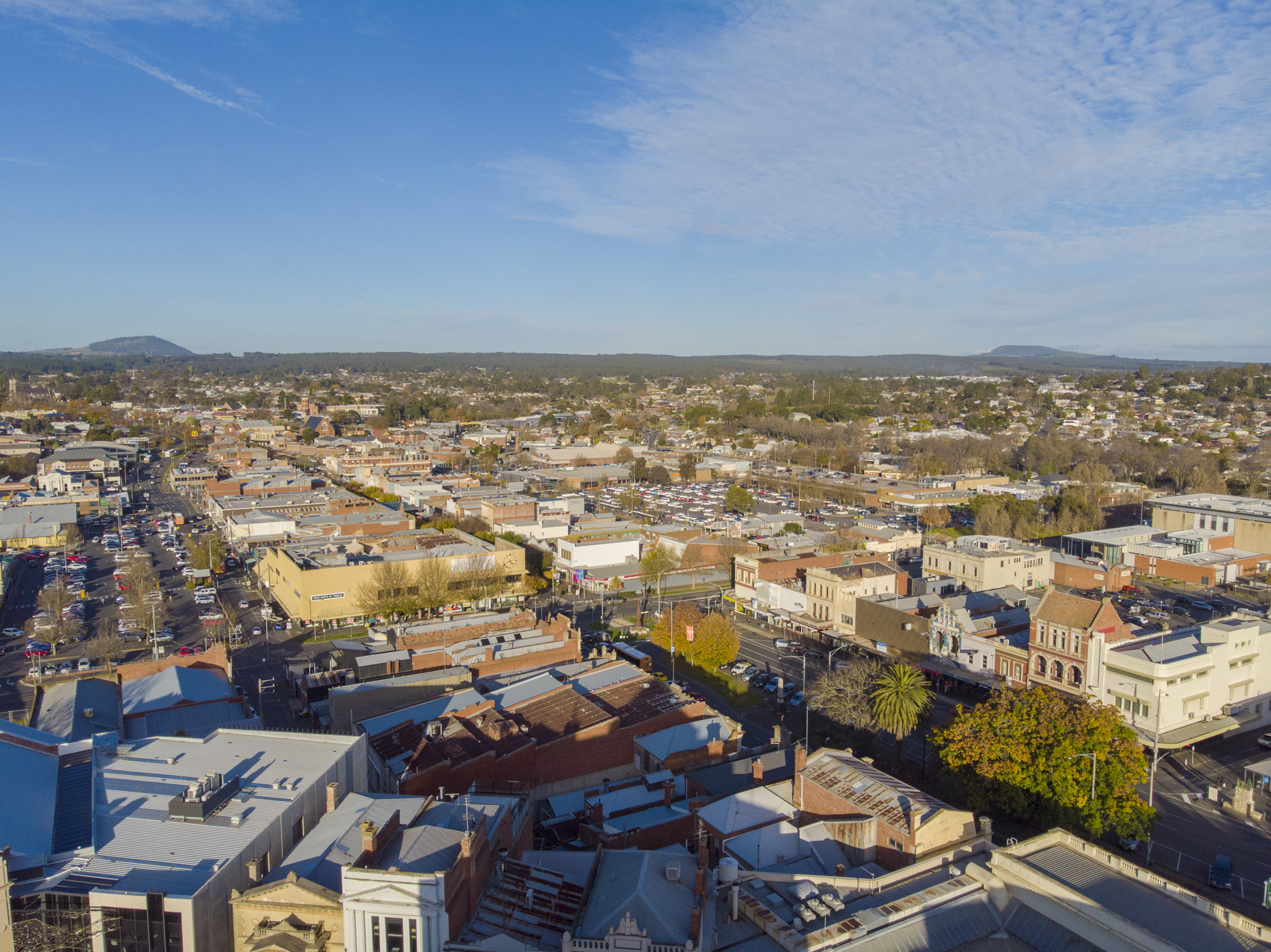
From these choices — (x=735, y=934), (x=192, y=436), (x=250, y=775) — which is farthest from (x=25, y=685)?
(x=192, y=436)

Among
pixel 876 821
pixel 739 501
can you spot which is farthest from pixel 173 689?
pixel 739 501

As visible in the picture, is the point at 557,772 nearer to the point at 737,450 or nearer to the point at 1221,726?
the point at 1221,726

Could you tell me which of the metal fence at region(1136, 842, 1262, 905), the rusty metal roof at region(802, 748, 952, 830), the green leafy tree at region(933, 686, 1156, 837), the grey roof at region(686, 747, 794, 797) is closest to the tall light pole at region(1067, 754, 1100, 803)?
the green leafy tree at region(933, 686, 1156, 837)

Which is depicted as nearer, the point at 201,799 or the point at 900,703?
the point at 201,799

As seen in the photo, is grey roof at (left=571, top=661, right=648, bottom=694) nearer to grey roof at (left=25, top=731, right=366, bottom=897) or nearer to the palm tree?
the palm tree

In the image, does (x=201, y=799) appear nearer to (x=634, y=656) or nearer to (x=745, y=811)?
(x=745, y=811)

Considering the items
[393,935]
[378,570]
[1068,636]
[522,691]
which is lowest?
[378,570]
